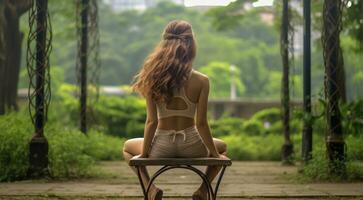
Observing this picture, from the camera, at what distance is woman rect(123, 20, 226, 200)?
6.07 meters

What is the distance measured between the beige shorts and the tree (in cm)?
948

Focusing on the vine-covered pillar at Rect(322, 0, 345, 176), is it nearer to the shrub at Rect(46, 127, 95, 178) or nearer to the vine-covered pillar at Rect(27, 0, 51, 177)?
the shrub at Rect(46, 127, 95, 178)

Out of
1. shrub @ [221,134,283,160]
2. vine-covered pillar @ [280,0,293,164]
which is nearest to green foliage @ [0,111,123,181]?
vine-covered pillar @ [280,0,293,164]

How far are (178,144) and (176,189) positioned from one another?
2489 millimetres

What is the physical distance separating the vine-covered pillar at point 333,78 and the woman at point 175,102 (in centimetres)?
408

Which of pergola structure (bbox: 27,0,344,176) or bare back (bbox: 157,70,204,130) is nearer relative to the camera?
bare back (bbox: 157,70,204,130)

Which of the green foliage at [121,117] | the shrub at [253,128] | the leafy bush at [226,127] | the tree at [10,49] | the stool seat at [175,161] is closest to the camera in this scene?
the stool seat at [175,161]

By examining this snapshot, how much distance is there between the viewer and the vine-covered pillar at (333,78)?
9.82m

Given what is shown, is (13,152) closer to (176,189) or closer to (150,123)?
(176,189)

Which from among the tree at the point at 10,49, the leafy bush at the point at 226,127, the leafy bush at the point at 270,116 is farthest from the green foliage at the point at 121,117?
the leafy bush at the point at 270,116

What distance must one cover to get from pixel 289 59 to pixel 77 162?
613cm

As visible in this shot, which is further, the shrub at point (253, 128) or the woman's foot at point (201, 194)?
the shrub at point (253, 128)

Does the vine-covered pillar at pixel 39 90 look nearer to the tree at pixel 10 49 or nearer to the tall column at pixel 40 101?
the tall column at pixel 40 101

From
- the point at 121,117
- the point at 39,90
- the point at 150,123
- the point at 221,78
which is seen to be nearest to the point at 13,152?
the point at 39,90
